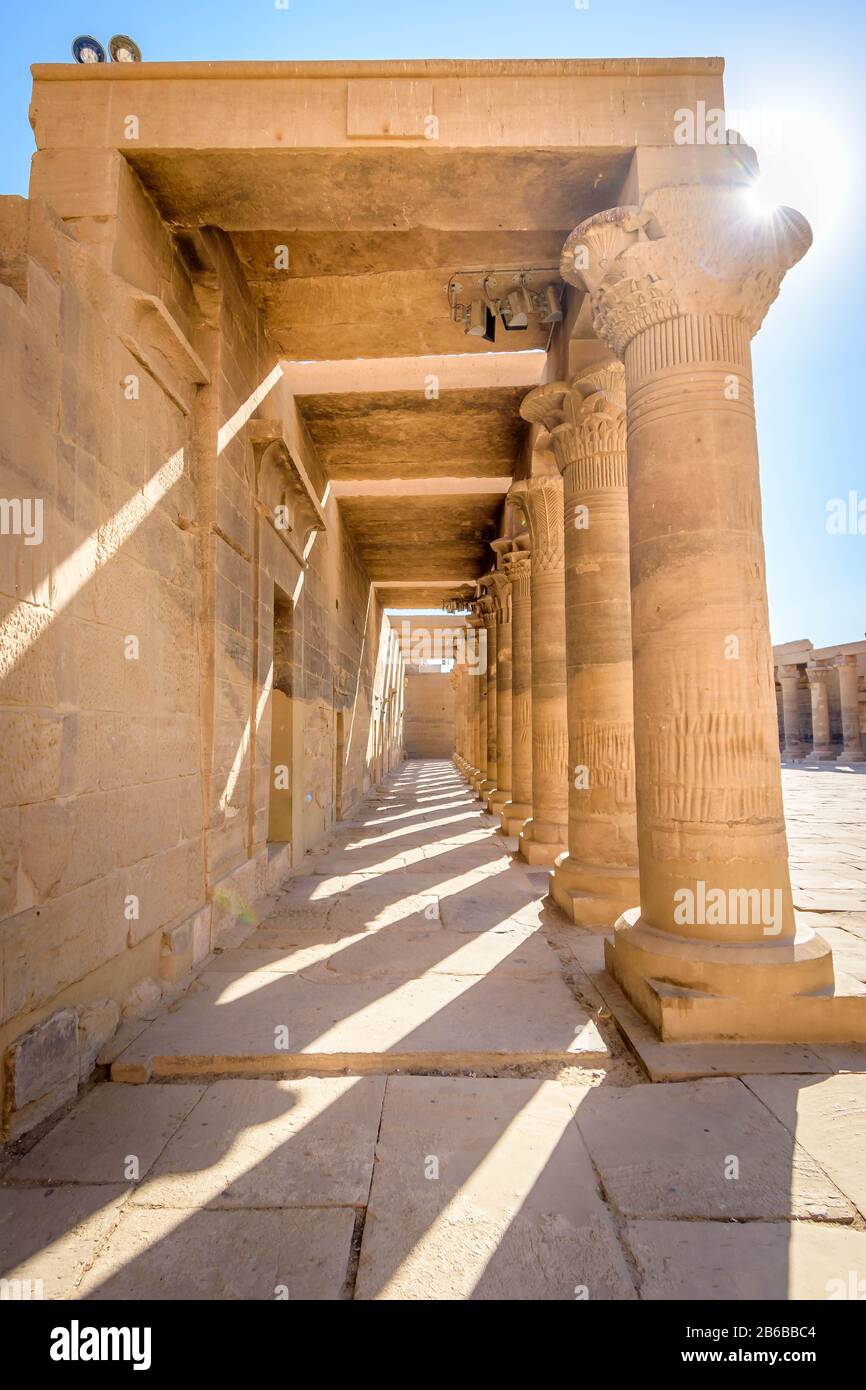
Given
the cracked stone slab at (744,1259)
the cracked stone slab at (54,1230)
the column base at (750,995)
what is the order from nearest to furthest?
the cracked stone slab at (744,1259), the cracked stone slab at (54,1230), the column base at (750,995)

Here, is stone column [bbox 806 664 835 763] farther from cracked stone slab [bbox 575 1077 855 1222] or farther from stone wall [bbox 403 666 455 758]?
cracked stone slab [bbox 575 1077 855 1222]

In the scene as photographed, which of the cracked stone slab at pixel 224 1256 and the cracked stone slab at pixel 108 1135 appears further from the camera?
the cracked stone slab at pixel 108 1135

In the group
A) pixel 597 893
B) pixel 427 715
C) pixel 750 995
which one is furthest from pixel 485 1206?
pixel 427 715

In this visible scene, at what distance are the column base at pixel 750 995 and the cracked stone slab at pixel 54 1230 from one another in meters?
2.39

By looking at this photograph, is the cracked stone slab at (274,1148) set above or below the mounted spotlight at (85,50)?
below

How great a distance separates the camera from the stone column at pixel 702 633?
3361 millimetres

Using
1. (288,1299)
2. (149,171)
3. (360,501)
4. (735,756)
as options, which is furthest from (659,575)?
(360,501)

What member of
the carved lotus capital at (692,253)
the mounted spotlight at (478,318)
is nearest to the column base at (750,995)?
the carved lotus capital at (692,253)

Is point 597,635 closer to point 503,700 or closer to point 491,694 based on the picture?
point 503,700

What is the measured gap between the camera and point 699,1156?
2400mm

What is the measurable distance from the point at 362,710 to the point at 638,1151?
1419 cm

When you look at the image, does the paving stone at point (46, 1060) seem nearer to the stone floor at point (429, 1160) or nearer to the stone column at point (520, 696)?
the stone floor at point (429, 1160)
